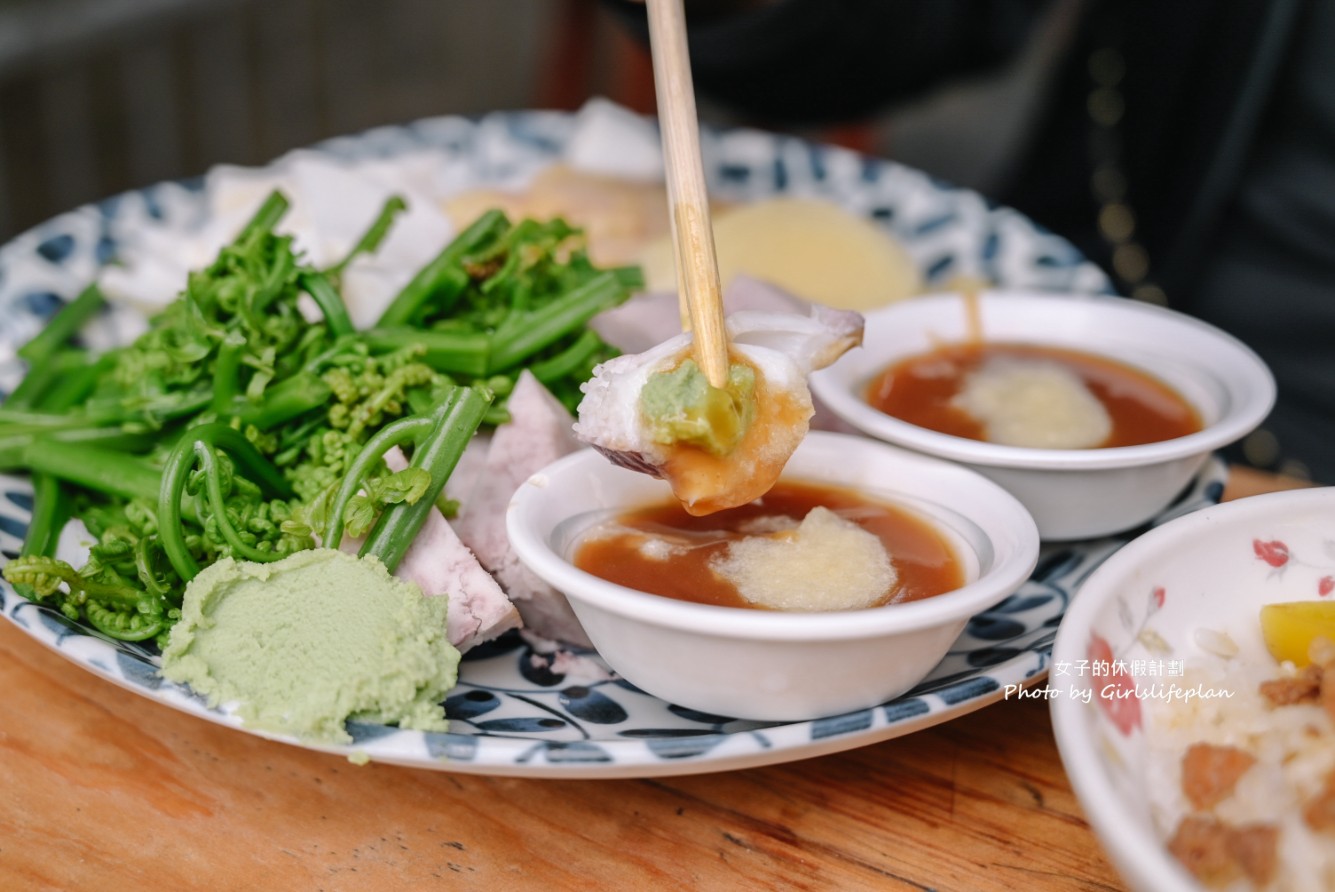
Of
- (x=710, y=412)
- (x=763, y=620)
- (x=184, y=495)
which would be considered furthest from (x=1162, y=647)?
(x=184, y=495)

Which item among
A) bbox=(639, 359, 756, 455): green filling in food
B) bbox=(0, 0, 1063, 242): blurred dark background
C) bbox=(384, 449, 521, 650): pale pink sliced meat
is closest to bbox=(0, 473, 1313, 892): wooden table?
bbox=(384, 449, 521, 650): pale pink sliced meat

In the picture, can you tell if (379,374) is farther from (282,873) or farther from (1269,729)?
(1269,729)

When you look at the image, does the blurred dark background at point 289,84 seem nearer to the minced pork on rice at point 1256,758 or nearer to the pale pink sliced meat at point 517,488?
the pale pink sliced meat at point 517,488

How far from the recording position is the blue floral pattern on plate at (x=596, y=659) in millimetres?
1403

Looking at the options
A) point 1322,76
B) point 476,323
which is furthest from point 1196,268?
point 476,323

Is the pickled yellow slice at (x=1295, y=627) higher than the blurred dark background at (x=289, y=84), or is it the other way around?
the pickled yellow slice at (x=1295, y=627)

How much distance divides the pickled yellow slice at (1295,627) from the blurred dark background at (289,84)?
329 centimetres

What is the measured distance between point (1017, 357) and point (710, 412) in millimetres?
1101

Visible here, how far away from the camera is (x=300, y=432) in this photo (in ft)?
6.17

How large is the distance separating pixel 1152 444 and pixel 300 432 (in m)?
1.42

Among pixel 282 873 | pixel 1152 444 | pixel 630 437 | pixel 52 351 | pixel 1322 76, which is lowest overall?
pixel 282 873

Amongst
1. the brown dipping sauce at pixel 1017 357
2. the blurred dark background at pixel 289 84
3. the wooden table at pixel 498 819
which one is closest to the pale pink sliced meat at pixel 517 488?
the wooden table at pixel 498 819

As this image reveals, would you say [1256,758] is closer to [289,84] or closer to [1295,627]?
[1295,627]

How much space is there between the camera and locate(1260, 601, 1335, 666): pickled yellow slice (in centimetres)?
145
